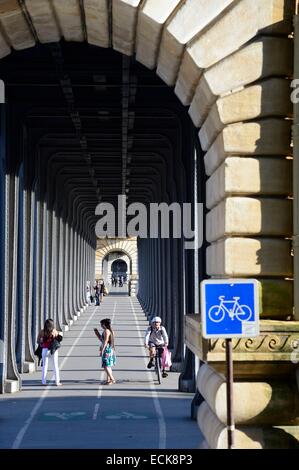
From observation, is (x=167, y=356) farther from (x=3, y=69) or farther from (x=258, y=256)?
(x=258, y=256)

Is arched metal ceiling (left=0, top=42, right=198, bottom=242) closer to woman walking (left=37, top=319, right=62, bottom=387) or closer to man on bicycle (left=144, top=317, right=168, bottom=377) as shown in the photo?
man on bicycle (left=144, top=317, right=168, bottom=377)

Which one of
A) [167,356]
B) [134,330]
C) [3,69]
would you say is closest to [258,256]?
[3,69]

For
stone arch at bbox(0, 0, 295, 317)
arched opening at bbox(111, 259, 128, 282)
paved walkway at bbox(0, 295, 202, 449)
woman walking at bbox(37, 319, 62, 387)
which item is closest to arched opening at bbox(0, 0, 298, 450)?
stone arch at bbox(0, 0, 295, 317)

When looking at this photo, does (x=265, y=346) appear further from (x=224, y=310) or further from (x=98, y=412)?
(x=98, y=412)

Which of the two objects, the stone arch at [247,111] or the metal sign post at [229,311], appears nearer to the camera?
the metal sign post at [229,311]

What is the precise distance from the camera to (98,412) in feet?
65.1

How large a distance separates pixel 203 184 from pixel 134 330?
27693 millimetres

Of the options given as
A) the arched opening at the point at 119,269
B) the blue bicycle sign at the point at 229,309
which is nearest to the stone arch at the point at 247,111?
the blue bicycle sign at the point at 229,309

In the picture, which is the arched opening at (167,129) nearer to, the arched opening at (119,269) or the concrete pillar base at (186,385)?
the concrete pillar base at (186,385)

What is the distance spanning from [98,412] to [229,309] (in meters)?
11.7

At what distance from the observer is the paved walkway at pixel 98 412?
16359mm

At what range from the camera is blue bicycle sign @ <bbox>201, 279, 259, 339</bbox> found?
8680 millimetres

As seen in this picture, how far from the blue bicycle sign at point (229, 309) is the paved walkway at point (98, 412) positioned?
748 cm

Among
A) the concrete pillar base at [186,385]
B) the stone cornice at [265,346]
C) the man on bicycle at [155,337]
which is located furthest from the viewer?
the man on bicycle at [155,337]
